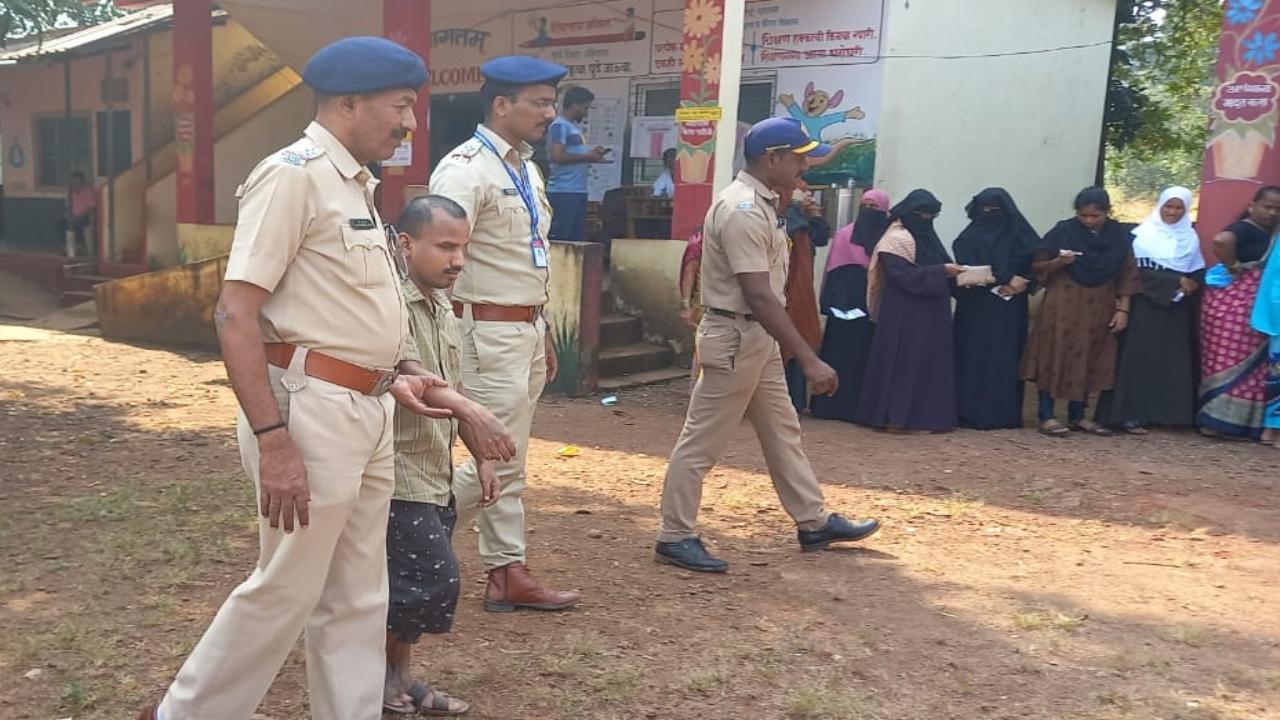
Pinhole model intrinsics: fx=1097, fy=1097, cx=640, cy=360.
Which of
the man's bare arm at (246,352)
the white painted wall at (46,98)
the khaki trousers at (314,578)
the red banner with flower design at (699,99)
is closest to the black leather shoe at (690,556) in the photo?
the khaki trousers at (314,578)

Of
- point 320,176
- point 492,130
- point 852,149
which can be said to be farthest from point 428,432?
point 852,149

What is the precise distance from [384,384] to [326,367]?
162 mm

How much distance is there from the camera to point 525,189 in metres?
3.76

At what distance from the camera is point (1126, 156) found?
1731 cm

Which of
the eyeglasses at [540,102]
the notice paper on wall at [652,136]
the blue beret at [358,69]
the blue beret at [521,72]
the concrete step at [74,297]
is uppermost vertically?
the notice paper on wall at [652,136]

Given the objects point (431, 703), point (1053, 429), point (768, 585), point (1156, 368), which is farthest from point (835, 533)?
point (1156, 368)

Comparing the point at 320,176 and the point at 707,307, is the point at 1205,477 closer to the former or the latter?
the point at 707,307

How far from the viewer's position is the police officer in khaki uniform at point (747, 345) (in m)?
4.19

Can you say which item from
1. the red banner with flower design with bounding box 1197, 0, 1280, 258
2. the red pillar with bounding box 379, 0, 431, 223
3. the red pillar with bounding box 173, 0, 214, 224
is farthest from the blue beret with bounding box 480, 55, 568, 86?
the red pillar with bounding box 173, 0, 214, 224

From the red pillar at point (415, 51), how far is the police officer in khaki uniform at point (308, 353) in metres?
7.22

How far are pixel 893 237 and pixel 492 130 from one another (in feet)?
13.9

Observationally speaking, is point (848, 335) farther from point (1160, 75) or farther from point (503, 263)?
point (1160, 75)

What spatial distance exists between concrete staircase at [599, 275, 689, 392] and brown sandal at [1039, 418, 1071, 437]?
2925 mm

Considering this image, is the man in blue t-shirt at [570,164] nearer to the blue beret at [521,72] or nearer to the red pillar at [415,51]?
the red pillar at [415,51]
